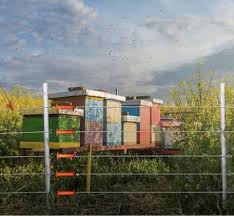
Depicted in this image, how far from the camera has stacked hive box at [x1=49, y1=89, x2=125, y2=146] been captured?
946 cm

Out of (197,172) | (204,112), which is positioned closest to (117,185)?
(197,172)

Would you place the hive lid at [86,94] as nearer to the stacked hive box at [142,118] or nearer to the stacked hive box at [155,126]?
the stacked hive box at [142,118]

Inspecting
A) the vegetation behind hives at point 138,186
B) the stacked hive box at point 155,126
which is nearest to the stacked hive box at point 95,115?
the vegetation behind hives at point 138,186

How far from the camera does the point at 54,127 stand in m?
8.39

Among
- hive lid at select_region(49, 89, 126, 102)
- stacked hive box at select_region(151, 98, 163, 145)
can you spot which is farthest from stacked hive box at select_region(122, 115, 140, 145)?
stacked hive box at select_region(151, 98, 163, 145)

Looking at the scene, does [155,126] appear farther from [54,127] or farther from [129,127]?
[54,127]

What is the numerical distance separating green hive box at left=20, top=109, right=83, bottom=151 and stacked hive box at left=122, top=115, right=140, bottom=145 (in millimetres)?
1974

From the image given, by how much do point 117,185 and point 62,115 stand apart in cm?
179

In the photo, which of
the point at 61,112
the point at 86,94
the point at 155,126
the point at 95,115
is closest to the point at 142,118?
the point at 155,126

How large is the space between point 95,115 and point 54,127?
158cm

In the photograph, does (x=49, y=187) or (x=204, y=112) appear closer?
(x=49, y=187)

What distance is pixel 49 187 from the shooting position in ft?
22.5

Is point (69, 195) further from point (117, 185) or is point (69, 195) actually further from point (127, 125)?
point (127, 125)

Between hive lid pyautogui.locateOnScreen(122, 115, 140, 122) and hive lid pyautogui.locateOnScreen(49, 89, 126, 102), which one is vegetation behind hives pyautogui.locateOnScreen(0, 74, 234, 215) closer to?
hive lid pyautogui.locateOnScreen(49, 89, 126, 102)
